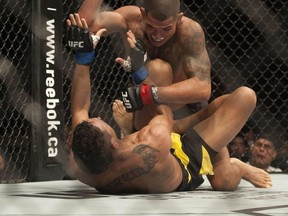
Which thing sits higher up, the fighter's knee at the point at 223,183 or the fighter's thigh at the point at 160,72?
the fighter's thigh at the point at 160,72

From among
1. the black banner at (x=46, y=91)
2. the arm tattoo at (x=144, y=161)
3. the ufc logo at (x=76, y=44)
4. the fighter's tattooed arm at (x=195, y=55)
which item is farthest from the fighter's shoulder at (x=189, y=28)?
the black banner at (x=46, y=91)

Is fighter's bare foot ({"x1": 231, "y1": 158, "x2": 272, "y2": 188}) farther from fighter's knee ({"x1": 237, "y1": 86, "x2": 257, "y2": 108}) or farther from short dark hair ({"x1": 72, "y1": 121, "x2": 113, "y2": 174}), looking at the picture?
short dark hair ({"x1": 72, "y1": 121, "x2": 113, "y2": 174})

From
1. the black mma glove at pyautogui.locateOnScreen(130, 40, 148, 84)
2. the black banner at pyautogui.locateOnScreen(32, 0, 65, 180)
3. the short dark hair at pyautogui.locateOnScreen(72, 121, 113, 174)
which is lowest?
the black banner at pyautogui.locateOnScreen(32, 0, 65, 180)

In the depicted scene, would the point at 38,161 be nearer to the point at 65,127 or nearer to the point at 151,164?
the point at 65,127

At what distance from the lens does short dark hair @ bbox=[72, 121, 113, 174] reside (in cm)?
248

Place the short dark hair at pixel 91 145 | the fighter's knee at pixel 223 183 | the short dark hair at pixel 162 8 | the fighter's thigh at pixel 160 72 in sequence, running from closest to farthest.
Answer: the short dark hair at pixel 91 145 < the short dark hair at pixel 162 8 < the fighter's thigh at pixel 160 72 < the fighter's knee at pixel 223 183

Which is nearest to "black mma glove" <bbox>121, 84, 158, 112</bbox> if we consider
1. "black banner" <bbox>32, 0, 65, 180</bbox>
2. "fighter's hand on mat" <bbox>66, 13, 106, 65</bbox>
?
"fighter's hand on mat" <bbox>66, 13, 106, 65</bbox>

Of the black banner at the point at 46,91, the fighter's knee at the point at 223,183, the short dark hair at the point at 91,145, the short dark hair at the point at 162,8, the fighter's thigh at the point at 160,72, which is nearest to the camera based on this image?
the short dark hair at the point at 91,145

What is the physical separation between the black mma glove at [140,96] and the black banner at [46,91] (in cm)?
119

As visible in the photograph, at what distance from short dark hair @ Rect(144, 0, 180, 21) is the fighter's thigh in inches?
7.6

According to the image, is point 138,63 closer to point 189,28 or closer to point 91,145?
point 189,28

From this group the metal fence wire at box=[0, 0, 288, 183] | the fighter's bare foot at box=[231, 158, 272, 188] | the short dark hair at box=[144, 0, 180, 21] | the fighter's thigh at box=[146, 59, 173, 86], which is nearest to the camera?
the short dark hair at box=[144, 0, 180, 21]

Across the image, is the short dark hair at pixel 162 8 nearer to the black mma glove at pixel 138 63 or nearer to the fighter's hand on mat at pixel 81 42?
the black mma glove at pixel 138 63

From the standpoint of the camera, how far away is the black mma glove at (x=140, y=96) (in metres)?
2.77
